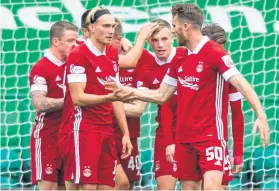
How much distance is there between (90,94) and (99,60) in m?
0.31

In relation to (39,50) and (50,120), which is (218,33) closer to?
(50,120)

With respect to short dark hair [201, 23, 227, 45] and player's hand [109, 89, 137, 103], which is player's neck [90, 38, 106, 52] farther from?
short dark hair [201, 23, 227, 45]

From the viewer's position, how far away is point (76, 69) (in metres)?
8.81

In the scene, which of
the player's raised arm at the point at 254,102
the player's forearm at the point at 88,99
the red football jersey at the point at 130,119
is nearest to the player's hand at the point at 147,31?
the red football jersey at the point at 130,119

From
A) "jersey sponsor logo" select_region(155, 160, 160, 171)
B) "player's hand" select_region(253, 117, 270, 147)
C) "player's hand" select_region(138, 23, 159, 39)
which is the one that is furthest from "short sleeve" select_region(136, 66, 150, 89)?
"player's hand" select_region(253, 117, 270, 147)

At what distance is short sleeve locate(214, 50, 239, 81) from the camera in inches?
337

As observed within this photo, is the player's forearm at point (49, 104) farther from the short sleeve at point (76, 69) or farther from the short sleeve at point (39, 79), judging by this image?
the short sleeve at point (76, 69)

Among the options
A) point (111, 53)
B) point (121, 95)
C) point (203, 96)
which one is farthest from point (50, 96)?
point (203, 96)

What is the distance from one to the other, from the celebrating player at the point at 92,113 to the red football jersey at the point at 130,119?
3.82 ft

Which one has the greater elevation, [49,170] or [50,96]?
[50,96]

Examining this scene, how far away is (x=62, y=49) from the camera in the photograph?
985cm

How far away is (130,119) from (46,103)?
3.41ft

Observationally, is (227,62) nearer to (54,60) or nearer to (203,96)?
(203,96)

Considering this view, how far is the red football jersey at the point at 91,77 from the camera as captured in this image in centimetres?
884
